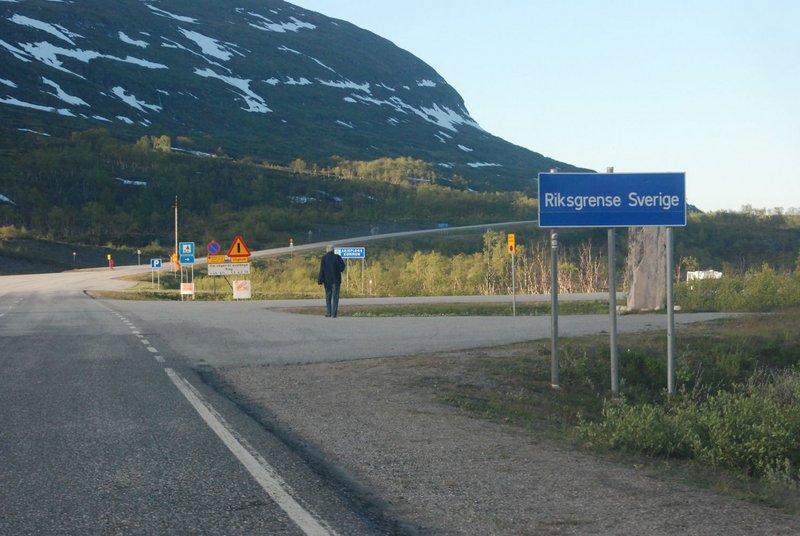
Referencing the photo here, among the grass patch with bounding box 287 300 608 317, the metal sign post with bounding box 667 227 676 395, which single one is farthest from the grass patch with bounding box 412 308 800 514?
the grass patch with bounding box 287 300 608 317

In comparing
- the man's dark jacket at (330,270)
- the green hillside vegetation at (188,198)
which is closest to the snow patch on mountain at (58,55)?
the green hillside vegetation at (188,198)

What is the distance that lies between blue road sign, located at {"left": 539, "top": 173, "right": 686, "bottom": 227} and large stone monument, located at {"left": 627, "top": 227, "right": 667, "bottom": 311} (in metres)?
13.1

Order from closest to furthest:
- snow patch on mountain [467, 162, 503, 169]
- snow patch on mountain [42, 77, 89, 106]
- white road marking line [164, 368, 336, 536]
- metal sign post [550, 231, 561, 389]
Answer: white road marking line [164, 368, 336, 536], metal sign post [550, 231, 561, 389], snow patch on mountain [42, 77, 89, 106], snow patch on mountain [467, 162, 503, 169]

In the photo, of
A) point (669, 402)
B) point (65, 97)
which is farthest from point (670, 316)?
point (65, 97)

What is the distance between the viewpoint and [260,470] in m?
7.29

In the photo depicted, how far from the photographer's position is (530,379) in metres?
13.5

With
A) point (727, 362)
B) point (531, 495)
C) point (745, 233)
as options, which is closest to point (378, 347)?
point (727, 362)

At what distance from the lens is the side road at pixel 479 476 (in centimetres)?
602

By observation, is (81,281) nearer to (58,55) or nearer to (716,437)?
(716,437)

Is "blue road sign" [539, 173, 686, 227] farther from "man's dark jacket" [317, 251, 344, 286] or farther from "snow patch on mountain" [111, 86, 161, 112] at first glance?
"snow patch on mountain" [111, 86, 161, 112]

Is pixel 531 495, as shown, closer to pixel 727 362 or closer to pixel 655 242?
pixel 727 362

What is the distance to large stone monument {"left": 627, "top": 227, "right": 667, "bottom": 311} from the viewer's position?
990 inches

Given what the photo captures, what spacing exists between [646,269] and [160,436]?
18.8 meters

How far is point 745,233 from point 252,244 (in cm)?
3663
